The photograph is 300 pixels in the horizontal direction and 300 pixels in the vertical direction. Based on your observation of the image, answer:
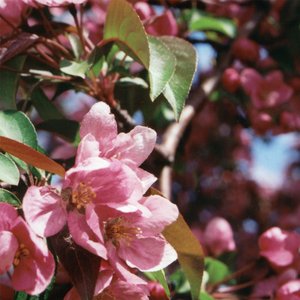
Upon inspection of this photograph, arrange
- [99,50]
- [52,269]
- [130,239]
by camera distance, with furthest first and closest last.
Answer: [99,50] < [130,239] < [52,269]

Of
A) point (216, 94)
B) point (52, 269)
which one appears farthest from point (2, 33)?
point (216, 94)

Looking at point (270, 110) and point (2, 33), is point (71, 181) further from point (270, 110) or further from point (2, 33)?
point (270, 110)

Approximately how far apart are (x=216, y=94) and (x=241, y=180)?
1235mm

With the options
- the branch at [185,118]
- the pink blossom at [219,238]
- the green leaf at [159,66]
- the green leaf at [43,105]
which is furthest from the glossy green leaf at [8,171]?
the pink blossom at [219,238]

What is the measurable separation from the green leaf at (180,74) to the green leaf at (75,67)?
0.16 m

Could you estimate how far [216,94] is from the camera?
83.1 inches

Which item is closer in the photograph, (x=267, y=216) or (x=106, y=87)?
(x=106, y=87)

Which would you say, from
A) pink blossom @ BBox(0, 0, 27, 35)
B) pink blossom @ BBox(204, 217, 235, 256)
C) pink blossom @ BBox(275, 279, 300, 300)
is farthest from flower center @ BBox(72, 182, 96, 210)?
pink blossom @ BBox(204, 217, 235, 256)

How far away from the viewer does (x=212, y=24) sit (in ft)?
6.70

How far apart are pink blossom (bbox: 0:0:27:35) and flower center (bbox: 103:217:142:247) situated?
0.46 m

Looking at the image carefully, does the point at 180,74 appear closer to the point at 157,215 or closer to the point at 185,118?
the point at 157,215

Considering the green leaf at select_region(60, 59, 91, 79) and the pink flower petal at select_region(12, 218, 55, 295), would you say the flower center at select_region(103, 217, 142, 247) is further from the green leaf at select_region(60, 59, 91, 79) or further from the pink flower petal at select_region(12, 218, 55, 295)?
the green leaf at select_region(60, 59, 91, 79)

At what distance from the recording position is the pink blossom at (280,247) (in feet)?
4.85

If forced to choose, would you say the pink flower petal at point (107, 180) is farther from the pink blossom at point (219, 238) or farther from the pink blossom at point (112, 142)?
the pink blossom at point (219, 238)
